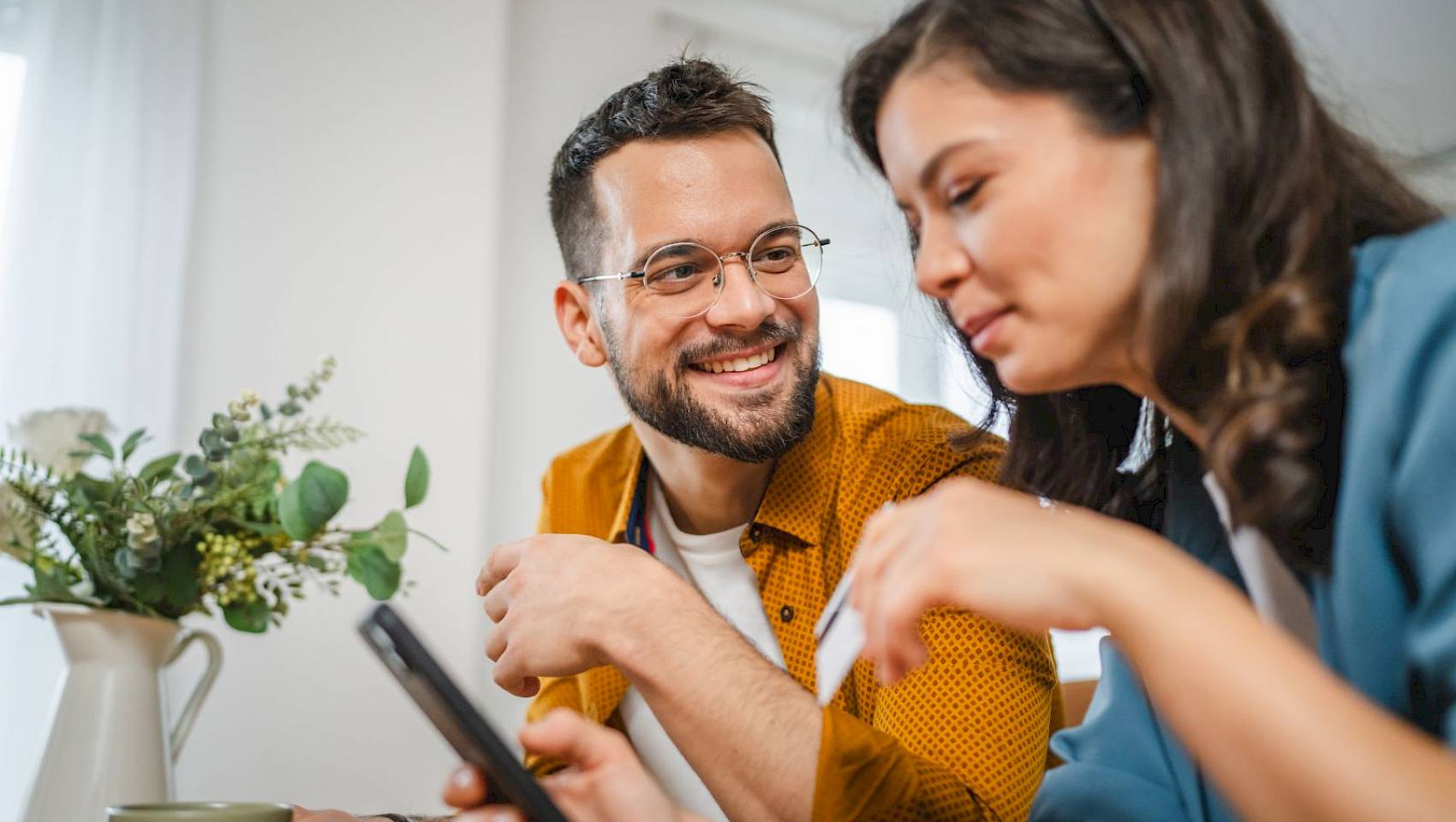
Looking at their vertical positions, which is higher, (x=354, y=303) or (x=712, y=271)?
(x=712, y=271)

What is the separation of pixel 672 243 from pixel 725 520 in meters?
0.39

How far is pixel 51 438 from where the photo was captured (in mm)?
1394

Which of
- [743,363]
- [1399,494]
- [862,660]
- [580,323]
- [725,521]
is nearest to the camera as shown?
[1399,494]

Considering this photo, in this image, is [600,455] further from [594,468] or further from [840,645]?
[840,645]

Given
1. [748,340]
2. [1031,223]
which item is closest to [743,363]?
[748,340]

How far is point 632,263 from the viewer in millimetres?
1484

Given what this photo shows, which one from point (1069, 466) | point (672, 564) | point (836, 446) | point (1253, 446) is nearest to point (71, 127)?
point (672, 564)

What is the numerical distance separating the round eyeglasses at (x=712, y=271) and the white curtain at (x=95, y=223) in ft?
3.87

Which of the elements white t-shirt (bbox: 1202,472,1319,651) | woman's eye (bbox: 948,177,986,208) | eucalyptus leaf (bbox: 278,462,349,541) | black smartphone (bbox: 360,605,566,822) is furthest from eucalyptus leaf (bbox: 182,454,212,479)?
white t-shirt (bbox: 1202,472,1319,651)

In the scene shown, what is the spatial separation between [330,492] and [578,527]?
42cm

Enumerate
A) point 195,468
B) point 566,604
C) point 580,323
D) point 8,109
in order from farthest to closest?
point 8,109 → point 580,323 → point 195,468 → point 566,604

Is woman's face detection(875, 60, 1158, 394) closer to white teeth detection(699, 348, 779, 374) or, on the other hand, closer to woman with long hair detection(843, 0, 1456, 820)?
woman with long hair detection(843, 0, 1456, 820)

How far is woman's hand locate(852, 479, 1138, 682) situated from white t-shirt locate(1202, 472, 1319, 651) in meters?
0.21

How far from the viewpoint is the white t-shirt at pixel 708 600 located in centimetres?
138
